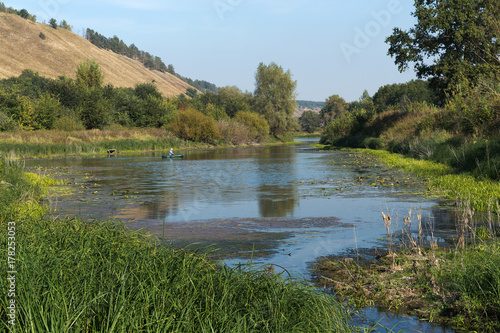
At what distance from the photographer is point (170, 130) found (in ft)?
252

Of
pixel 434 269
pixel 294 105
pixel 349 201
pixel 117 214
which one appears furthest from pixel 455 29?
pixel 294 105

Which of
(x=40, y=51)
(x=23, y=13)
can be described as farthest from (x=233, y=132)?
(x=23, y=13)

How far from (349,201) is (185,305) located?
514 inches

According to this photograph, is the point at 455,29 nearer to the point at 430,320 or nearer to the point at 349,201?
the point at 349,201

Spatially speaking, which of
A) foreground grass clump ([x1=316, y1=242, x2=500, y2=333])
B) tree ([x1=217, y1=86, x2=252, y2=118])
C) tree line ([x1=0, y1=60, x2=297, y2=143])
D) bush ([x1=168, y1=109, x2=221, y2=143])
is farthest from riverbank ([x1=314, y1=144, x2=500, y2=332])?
tree ([x1=217, y1=86, x2=252, y2=118])

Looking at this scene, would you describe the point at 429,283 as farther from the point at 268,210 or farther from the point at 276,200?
the point at 276,200

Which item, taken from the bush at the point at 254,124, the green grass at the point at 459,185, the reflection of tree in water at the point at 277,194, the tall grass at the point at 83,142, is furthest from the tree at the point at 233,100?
the green grass at the point at 459,185

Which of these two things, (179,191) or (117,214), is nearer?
(117,214)

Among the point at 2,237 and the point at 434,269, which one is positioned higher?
the point at 2,237

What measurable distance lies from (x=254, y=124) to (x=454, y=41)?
5133 centimetres

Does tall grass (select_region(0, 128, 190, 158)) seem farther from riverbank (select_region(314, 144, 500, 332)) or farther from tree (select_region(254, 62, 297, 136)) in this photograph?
riverbank (select_region(314, 144, 500, 332))

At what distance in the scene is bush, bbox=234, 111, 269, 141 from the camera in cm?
8906

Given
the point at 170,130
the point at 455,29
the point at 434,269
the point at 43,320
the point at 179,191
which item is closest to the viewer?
the point at 43,320

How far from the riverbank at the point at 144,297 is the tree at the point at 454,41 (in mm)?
38955
